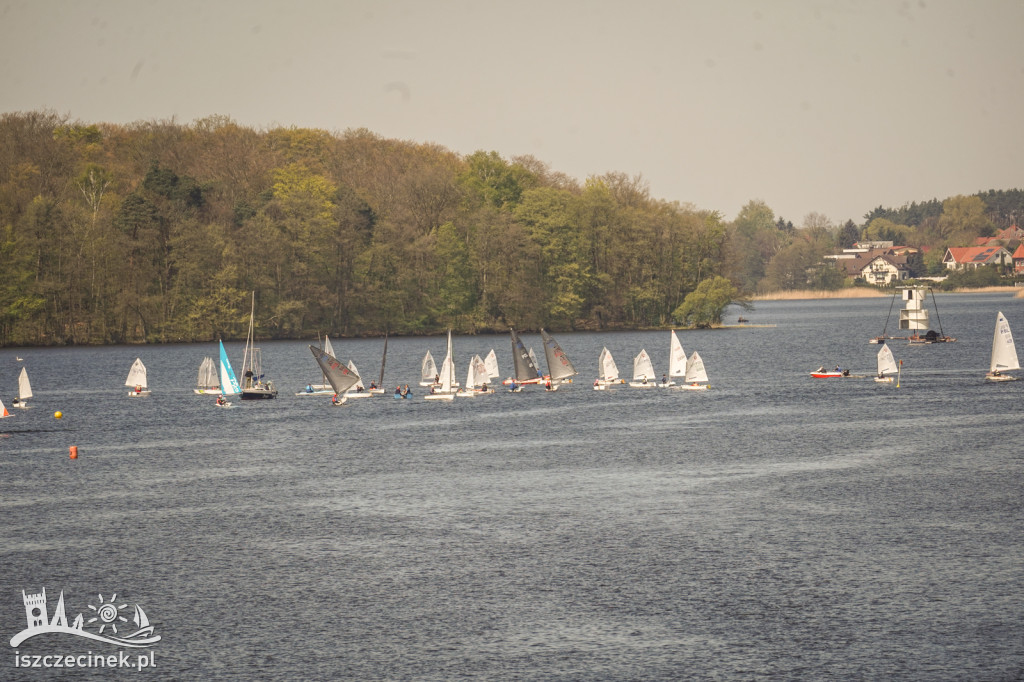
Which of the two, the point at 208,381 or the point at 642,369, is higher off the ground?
the point at 208,381

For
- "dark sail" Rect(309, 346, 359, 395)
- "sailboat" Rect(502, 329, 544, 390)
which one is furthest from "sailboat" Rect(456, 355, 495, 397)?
"dark sail" Rect(309, 346, 359, 395)

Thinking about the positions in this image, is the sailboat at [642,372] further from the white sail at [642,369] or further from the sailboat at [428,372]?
the sailboat at [428,372]

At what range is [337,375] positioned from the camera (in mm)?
104375

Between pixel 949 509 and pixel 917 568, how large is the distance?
1154cm

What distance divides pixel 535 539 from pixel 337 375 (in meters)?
58.4

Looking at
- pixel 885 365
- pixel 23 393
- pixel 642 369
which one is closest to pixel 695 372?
pixel 642 369

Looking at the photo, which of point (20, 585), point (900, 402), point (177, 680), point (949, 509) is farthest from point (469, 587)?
point (900, 402)

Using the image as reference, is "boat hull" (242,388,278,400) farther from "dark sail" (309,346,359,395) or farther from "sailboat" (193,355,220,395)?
"dark sail" (309,346,359,395)

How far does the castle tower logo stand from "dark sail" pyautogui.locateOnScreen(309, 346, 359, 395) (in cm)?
6351

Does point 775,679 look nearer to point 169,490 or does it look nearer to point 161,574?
point 161,574

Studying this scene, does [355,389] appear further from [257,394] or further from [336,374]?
[257,394]

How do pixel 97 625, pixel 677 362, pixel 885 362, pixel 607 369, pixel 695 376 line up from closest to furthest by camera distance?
pixel 97 625
pixel 695 376
pixel 677 362
pixel 607 369
pixel 885 362

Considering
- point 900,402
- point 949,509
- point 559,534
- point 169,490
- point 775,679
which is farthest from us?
point 900,402

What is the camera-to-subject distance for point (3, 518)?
177 feet
